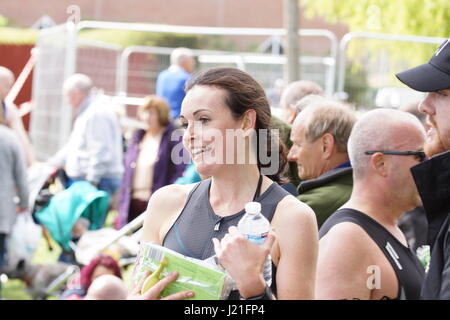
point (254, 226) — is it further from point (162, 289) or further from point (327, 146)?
point (327, 146)

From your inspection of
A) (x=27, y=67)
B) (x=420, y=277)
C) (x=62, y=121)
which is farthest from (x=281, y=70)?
(x=420, y=277)

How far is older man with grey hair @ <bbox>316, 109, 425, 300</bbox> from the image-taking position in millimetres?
2643

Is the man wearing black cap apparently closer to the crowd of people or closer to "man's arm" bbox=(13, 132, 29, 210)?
the crowd of people

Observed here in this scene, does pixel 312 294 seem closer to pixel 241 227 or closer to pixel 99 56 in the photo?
pixel 241 227

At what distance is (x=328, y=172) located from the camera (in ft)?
12.2

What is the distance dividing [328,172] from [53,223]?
4097 mm

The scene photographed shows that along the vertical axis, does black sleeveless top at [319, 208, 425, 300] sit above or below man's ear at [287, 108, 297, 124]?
below

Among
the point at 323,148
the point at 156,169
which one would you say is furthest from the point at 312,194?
the point at 156,169

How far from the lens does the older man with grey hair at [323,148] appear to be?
366cm

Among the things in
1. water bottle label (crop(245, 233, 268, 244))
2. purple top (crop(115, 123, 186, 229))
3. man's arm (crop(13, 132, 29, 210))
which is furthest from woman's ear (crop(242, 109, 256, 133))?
purple top (crop(115, 123, 186, 229))

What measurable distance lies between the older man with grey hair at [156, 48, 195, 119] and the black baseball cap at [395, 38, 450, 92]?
667cm

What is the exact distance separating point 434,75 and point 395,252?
0.71 meters

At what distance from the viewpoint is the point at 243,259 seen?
203 centimetres
